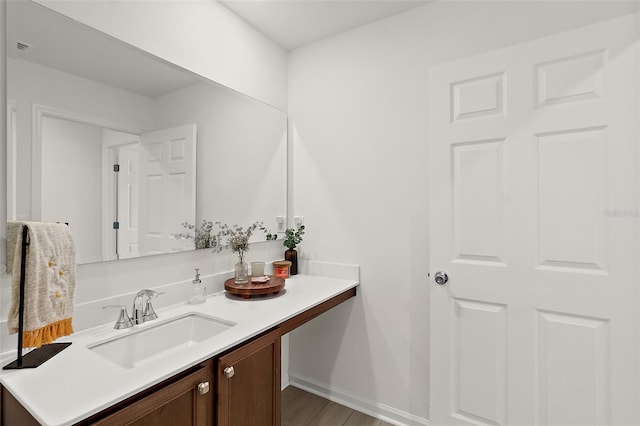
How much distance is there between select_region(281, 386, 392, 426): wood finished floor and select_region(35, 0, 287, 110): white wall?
1997mm

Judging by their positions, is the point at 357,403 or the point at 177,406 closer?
the point at 177,406

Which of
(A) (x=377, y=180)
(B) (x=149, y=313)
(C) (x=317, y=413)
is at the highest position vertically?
(A) (x=377, y=180)

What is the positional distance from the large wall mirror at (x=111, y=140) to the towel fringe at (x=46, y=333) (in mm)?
315

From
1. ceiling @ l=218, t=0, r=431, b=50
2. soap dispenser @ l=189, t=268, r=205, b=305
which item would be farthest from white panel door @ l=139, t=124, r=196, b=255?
ceiling @ l=218, t=0, r=431, b=50

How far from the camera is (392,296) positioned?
201cm

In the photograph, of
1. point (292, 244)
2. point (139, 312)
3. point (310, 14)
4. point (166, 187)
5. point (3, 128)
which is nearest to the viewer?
point (3, 128)

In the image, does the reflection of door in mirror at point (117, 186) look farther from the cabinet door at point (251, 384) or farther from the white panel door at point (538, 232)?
the white panel door at point (538, 232)

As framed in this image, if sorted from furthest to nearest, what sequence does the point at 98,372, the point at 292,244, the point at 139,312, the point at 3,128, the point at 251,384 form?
the point at 292,244 → the point at 139,312 → the point at 251,384 → the point at 3,128 → the point at 98,372

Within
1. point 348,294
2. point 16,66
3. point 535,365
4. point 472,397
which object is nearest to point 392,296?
point 348,294

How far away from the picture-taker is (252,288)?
177cm

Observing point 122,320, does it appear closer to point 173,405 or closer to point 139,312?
point 139,312

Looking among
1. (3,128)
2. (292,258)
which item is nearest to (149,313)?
(3,128)

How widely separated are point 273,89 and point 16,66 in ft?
4.58

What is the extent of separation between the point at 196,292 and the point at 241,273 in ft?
0.94
